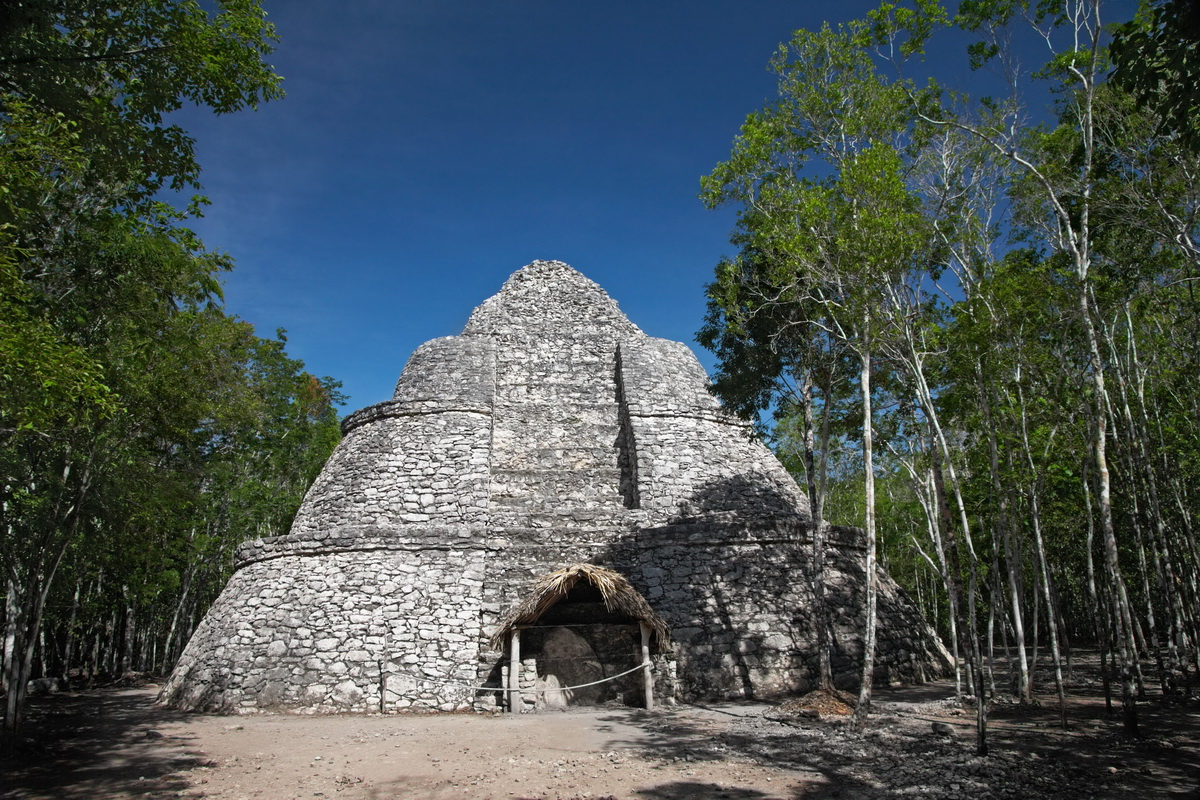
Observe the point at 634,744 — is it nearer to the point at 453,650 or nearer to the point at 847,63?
the point at 453,650

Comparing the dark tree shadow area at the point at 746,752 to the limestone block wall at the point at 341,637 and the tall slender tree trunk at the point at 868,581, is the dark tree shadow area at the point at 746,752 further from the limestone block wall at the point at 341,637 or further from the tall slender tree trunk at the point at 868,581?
the limestone block wall at the point at 341,637

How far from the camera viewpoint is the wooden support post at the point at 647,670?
9.14 m

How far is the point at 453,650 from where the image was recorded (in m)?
9.73

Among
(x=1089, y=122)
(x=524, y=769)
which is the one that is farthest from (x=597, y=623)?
(x=1089, y=122)

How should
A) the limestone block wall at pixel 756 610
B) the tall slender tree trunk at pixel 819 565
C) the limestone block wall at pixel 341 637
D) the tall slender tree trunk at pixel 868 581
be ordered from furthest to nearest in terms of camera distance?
the limestone block wall at pixel 756 610 < the limestone block wall at pixel 341 637 < the tall slender tree trunk at pixel 819 565 < the tall slender tree trunk at pixel 868 581

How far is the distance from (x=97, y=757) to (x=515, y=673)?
467 cm

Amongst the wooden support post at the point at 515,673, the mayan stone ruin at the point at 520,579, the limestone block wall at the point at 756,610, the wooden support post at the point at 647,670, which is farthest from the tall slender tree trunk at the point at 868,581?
the wooden support post at the point at 515,673

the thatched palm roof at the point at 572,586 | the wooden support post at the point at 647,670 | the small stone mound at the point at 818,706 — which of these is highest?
the thatched palm roof at the point at 572,586

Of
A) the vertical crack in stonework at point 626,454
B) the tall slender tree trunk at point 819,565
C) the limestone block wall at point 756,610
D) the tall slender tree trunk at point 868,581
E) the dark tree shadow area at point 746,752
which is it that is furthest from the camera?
the vertical crack in stonework at point 626,454

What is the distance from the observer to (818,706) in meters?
8.50

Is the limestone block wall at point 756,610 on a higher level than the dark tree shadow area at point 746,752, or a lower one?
higher

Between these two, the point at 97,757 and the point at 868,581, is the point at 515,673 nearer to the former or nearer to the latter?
the point at 97,757

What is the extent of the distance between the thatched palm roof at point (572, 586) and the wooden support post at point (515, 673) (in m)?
0.14

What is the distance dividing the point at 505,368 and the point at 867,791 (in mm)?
13081
